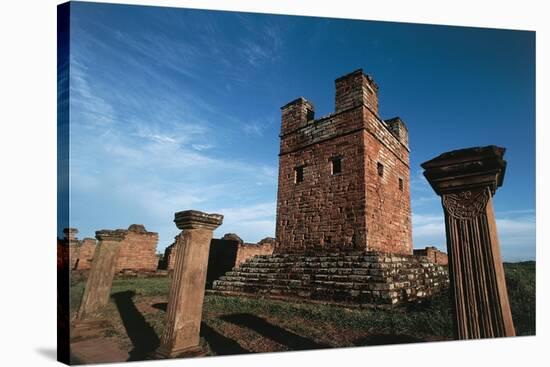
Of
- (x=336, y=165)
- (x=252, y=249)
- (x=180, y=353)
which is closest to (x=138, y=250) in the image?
(x=252, y=249)

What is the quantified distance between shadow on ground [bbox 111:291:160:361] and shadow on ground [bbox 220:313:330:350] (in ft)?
4.38

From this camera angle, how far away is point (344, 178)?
8.76 metres

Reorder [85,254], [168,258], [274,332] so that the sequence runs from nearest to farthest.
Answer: [274,332]
[85,254]
[168,258]

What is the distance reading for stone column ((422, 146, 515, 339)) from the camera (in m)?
2.85

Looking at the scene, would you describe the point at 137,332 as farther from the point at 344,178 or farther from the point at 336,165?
the point at 336,165

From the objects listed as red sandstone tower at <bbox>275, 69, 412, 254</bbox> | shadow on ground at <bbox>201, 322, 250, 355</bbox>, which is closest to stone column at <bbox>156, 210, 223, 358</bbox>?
shadow on ground at <bbox>201, 322, 250, 355</bbox>

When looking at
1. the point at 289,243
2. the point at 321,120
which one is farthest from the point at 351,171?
the point at 289,243

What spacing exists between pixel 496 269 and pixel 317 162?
6821 mm

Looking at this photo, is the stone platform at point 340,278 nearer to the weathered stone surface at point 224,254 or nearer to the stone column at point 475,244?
the stone column at point 475,244

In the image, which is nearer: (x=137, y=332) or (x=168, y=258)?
(x=137, y=332)

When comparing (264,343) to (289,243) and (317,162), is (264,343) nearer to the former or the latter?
(289,243)

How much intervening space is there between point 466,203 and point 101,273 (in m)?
5.61

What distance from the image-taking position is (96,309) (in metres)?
5.81

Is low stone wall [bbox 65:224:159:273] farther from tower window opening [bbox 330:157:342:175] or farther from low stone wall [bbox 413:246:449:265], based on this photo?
low stone wall [bbox 413:246:449:265]
